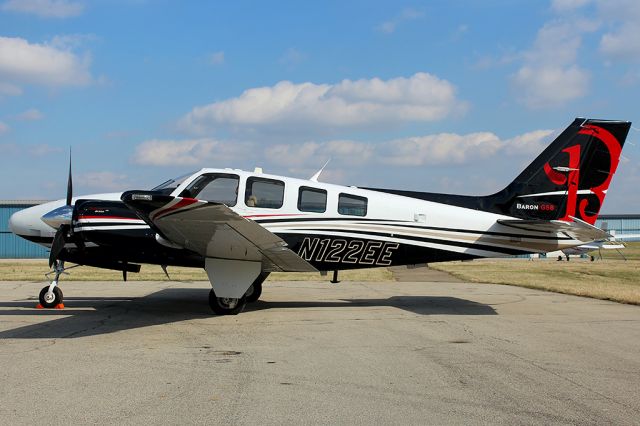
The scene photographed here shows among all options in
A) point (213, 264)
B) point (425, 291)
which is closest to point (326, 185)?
point (213, 264)

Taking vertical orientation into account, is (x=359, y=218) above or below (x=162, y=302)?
above

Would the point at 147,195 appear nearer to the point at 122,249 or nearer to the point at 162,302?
the point at 122,249

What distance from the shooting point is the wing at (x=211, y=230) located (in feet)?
27.2

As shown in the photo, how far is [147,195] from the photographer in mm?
8102

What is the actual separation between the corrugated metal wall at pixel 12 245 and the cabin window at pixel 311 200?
42112 mm

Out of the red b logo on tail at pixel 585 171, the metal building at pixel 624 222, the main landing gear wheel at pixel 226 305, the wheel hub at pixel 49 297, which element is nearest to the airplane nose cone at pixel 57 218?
the wheel hub at pixel 49 297

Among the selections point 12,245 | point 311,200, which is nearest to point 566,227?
point 311,200

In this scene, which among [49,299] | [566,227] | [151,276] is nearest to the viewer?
[566,227]

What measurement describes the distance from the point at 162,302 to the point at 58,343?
202 inches

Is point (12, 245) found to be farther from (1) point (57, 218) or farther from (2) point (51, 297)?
(1) point (57, 218)

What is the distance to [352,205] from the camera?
450 inches

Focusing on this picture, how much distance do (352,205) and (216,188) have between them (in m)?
2.72

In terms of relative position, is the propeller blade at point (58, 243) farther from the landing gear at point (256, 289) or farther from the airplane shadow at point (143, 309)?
the landing gear at point (256, 289)

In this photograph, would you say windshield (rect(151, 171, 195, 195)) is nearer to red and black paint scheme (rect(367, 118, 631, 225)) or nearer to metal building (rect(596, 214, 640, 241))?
red and black paint scheme (rect(367, 118, 631, 225))
